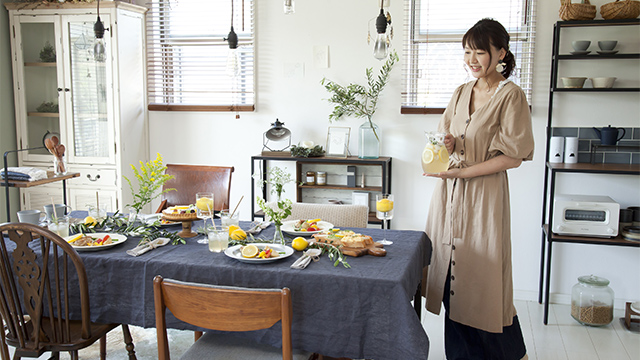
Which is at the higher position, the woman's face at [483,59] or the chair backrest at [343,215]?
the woman's face at [483,59]

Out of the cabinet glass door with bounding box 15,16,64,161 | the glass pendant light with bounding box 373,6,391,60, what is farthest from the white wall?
the glass pendant light with bounding box 373,6,391,60

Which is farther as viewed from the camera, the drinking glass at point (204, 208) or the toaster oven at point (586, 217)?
the toaster oven at point (586, 217)

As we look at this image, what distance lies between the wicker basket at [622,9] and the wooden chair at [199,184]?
8.34 feet

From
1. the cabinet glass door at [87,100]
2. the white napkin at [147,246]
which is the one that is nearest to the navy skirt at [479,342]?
the white napkin at [147,246]

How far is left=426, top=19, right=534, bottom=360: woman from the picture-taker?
7.55 ft

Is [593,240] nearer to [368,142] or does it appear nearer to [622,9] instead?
[622,9]

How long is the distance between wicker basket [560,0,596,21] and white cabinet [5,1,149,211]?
3.08 meters

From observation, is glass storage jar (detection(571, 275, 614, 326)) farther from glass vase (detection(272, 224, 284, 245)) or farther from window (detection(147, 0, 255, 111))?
window (detection(147, 0, 255, 111))

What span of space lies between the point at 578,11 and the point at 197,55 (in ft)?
9.02

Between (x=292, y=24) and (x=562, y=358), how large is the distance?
2.84m

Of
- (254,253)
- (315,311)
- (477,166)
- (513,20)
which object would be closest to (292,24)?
(513,20)

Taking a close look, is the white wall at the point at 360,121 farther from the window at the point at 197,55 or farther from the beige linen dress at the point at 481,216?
the beige linen dress at the point at 481,216

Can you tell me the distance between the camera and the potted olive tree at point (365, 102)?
383 centimetres

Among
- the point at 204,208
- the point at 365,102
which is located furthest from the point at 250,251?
the point at 365,102
